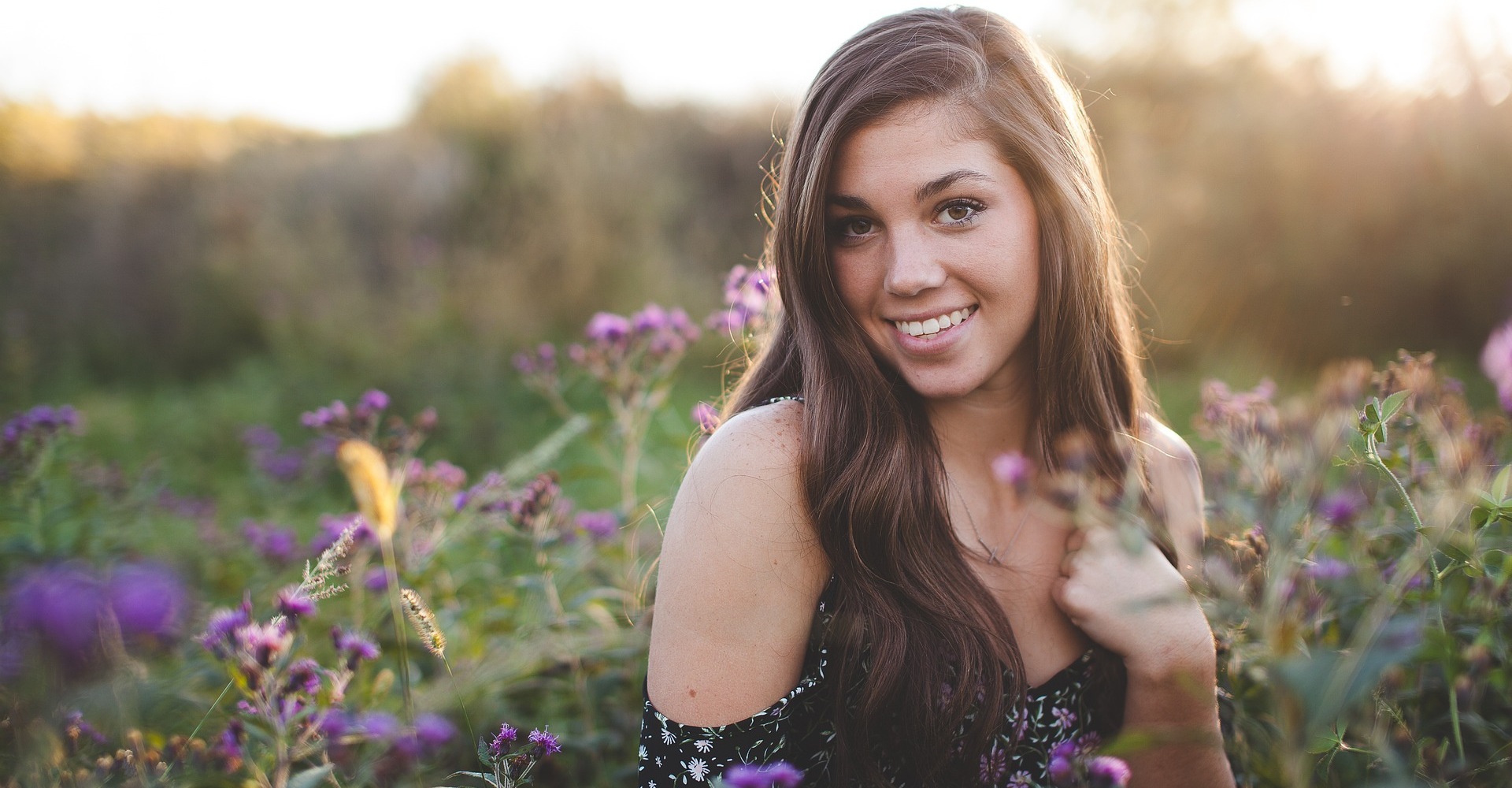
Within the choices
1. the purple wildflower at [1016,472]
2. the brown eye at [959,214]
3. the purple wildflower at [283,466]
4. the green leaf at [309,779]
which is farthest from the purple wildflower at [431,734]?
the purple wildflower at [283,466]

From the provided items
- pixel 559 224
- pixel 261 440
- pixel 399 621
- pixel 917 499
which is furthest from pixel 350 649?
pixel 559 224

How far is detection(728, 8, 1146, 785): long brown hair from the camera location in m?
1.41

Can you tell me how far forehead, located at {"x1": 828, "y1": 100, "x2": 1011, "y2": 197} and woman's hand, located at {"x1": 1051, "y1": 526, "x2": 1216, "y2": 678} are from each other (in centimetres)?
69

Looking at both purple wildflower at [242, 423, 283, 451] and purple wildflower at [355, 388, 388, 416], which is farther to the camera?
purple wildflower at [242, 423, 283, 451]

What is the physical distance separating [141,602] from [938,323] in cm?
125

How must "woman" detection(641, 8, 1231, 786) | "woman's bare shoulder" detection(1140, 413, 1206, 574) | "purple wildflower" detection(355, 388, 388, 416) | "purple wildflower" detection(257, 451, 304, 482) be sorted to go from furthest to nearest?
"purple wildflower" detection(257, 451, 304, 482) → "purple wildflower" detection(355, 388, 388, 416) → "woman's bare shoulder" detection(1140, 413, 1206, 574) → "woman" detection(641, 8, 1231, 786)

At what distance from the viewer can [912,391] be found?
1.68 metres

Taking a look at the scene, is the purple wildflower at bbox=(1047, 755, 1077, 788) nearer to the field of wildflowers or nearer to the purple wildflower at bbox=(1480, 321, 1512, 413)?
the field of wildflowers

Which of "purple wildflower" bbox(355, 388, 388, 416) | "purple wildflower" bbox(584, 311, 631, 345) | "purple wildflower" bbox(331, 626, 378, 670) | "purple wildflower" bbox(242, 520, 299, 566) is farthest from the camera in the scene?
"purple wildflower" bbox(242, 520, 299, 566)

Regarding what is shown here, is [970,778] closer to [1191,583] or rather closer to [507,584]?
[1191,583]

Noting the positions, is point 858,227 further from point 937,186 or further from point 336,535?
point 336,535

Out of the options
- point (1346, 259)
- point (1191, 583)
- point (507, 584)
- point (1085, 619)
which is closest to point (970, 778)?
point (1085, 619)

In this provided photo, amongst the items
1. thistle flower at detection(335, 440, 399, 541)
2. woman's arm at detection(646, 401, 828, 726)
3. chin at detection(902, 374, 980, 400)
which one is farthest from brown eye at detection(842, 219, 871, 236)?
thistle flower at detection(335, 440, 399, 541)

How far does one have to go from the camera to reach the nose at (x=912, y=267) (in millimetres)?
1458
